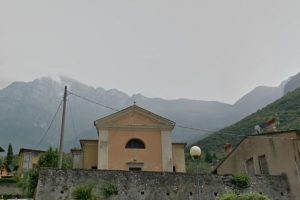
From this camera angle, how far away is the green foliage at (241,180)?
62.0 feet

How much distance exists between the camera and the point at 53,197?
1636 centimetres

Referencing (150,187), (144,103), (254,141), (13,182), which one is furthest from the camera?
(144,103)

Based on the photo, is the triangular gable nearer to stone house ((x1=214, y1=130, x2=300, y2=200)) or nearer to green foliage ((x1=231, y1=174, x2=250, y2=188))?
stone house ((x1=214, y1=130, x2=300, y2=200))

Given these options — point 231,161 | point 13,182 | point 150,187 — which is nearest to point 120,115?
point 231,161

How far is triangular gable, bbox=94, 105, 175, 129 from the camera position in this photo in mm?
28083

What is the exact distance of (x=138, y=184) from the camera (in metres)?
17.7

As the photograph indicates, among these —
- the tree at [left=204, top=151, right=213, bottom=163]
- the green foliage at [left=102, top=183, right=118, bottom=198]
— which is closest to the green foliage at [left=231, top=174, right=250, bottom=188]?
the green foliage at [left=102, top=183, right=118, bottom=198]

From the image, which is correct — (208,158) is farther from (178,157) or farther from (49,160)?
(49,160)

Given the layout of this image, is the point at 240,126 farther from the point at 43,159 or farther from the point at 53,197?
the point at 53,197

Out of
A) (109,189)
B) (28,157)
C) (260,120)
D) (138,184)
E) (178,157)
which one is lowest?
(109,189)

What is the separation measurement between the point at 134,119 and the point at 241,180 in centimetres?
1174

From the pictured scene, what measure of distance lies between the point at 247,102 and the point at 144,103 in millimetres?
55534

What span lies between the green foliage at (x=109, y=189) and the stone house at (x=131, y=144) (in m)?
9.26

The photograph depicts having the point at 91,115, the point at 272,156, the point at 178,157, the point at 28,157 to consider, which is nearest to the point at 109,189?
the point at 272,156
